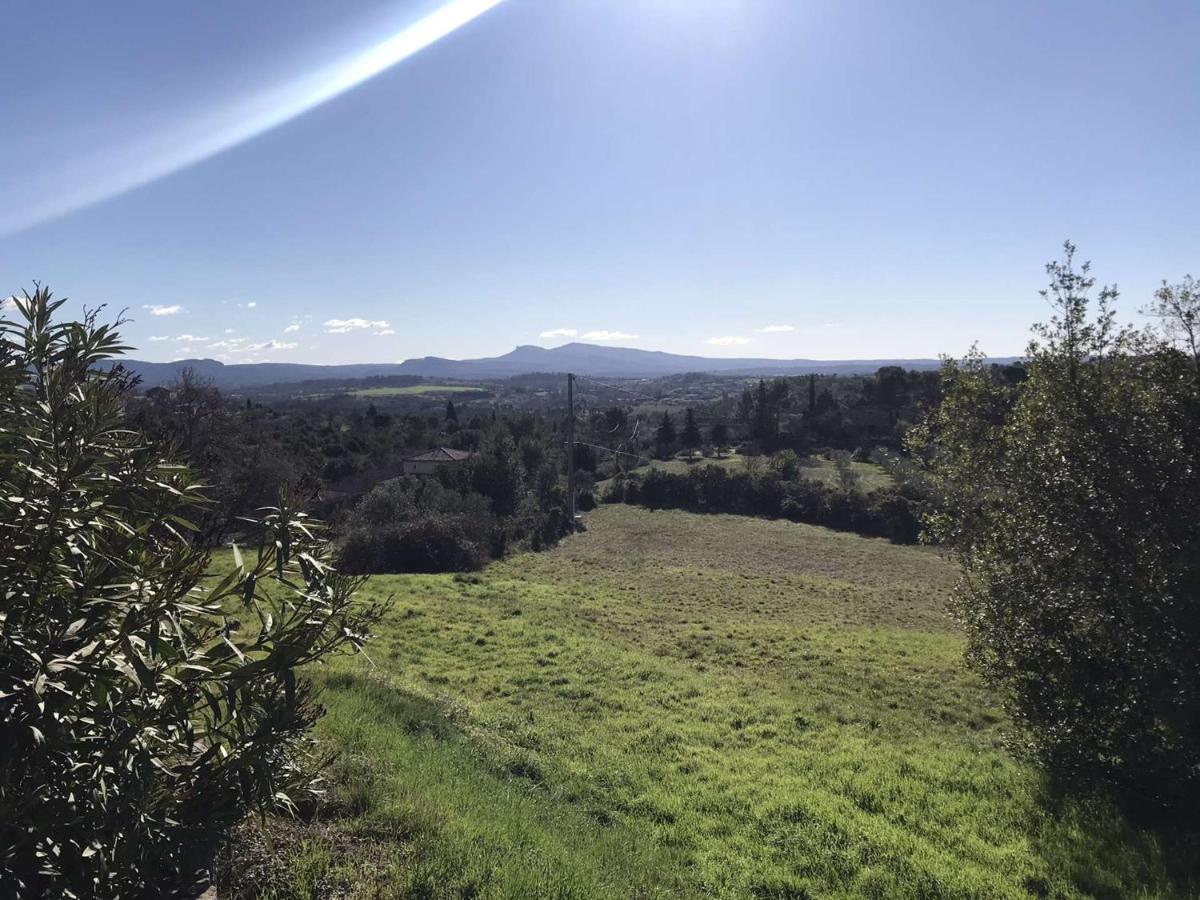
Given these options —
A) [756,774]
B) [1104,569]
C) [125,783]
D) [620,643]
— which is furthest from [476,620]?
[125,783]

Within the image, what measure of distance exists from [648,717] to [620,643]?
4.86 m

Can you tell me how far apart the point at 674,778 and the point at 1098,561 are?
5.14 meters

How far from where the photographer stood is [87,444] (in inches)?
97.6

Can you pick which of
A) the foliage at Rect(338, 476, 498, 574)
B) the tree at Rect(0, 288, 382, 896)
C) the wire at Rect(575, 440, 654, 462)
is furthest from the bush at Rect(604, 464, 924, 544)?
the tree at Rect(0, 288, 382, 896)

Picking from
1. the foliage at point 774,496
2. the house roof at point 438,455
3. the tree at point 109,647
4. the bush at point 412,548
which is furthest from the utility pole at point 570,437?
the tree at point 109,647

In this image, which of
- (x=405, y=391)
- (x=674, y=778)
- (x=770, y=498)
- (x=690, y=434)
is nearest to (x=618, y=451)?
(x=690, y=434)

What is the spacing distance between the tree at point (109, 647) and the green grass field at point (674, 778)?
82cm

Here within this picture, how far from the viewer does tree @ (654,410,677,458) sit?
54.0 meters

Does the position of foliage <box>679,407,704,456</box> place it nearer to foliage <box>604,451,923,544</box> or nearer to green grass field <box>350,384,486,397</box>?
foliage <box>604,451,923,544</box>

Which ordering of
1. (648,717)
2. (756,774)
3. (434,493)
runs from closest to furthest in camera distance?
(756,774)
(648,717)
(434,493)

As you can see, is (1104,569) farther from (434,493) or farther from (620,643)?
(434,493)

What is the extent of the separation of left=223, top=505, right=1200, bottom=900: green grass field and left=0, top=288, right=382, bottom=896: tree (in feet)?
2.69

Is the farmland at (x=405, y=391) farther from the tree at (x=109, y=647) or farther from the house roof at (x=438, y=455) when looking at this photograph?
the tree at (x=109, y=647)

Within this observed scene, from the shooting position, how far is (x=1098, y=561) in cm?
693
